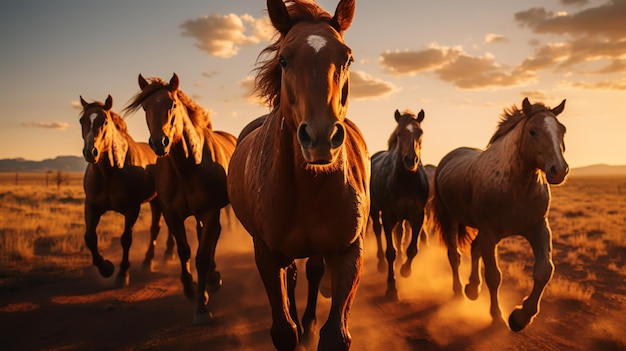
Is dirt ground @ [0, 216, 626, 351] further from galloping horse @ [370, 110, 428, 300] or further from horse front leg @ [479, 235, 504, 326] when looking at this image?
galloping horse @ [370, 110, 428, 300]

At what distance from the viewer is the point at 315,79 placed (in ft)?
7.64

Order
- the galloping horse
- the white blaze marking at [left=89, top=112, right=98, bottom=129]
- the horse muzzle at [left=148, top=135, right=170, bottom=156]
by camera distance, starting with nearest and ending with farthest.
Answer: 1. the horse muzzle at [left=148, top=135, right=170, bottom=156]
2. the white blaze marking at [left=89, top=112, right=98, bottom=129]
3. the galloping horse

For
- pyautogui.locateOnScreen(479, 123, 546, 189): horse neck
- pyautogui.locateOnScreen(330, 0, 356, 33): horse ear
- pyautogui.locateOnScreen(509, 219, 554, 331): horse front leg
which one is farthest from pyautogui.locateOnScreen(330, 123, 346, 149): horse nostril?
pyautogui.locateOnScreen(479, 123, 546, 189): horse neck

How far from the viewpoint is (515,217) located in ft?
17.2

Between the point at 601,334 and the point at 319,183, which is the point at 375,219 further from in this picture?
the point at 319,183

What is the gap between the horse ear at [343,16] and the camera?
291cm

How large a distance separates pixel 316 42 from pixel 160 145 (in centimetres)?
329

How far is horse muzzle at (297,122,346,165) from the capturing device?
83.4 inches

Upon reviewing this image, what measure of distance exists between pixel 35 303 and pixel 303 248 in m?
5.34

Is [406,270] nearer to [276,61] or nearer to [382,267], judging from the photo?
[382,267]

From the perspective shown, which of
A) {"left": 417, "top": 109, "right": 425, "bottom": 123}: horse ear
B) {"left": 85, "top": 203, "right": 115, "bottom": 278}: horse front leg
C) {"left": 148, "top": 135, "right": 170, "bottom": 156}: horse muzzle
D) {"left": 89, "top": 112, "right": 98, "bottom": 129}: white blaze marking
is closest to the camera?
{"left": 148, "top": 135, "right": 170, "bottom": 156}: horse muzzle

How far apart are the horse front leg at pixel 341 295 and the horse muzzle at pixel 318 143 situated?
3.82ft

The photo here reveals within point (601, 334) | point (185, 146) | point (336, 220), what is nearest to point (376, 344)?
point (336, 220)

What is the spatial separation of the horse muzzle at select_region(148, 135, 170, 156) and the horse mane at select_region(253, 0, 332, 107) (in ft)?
7.13
